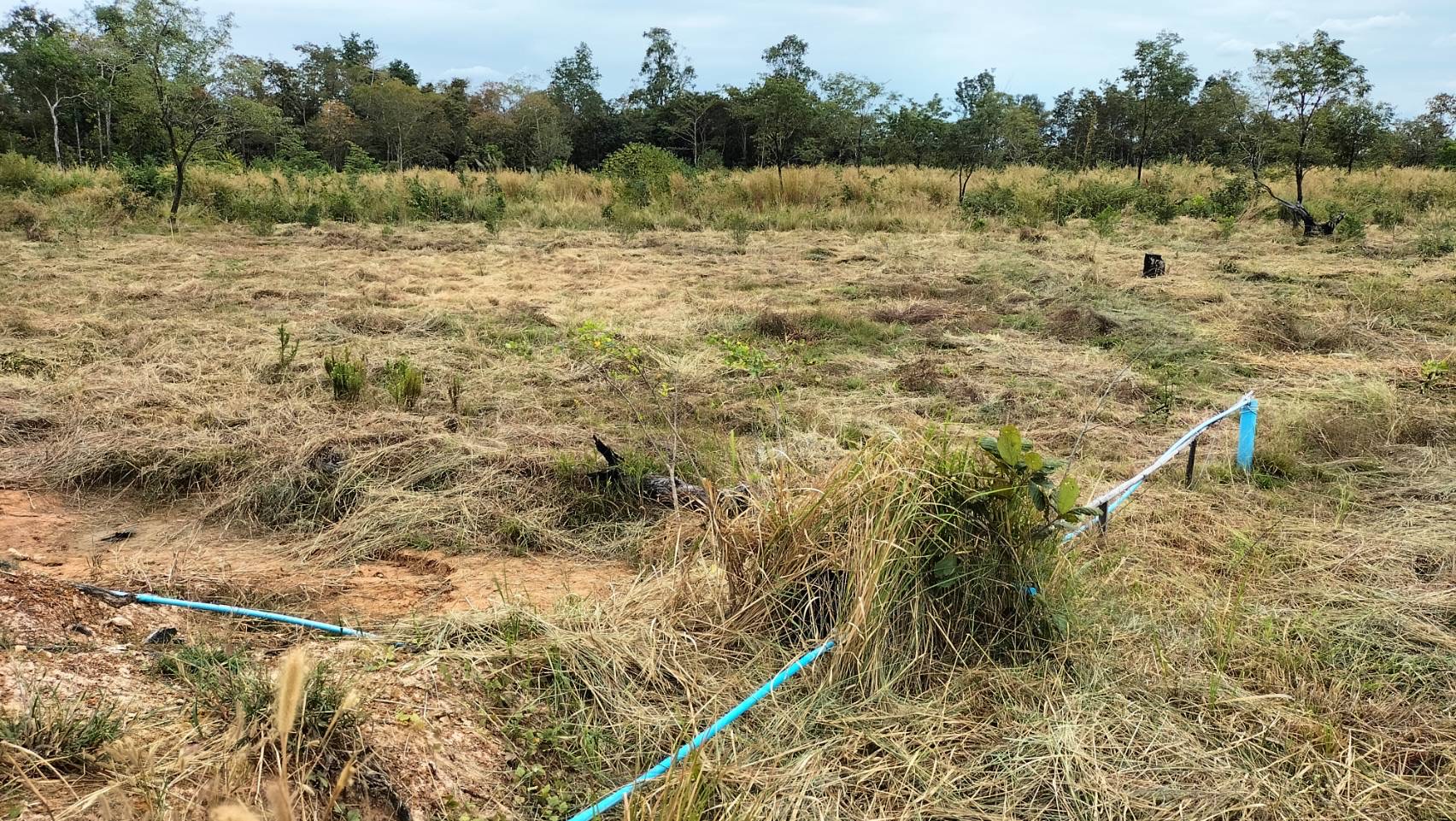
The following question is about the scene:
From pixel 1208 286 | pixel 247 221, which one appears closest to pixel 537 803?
pixel 1208 286

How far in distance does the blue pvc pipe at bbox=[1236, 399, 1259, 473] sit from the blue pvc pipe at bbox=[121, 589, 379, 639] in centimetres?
360

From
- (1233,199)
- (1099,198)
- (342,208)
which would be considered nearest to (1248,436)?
(1233,199)

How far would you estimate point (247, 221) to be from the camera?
12727mm

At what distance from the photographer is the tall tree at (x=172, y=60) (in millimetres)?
11305

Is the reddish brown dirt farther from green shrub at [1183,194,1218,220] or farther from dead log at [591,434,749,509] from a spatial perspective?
green shrub at [1183,194,1218,220]

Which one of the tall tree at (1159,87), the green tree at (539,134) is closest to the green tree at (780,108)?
the tall tree at (1159,87)

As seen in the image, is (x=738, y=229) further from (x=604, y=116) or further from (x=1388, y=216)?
(x=604, y=116)

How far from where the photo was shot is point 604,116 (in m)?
33.7

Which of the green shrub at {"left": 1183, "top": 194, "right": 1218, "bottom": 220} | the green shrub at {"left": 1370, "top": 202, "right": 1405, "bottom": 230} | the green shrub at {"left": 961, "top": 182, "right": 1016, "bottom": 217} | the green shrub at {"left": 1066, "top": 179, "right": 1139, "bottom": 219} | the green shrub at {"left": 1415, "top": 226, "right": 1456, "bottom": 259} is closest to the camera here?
the green shrub at {"left": 1415, "top": 226, "right": 1456, "bottom": 259}

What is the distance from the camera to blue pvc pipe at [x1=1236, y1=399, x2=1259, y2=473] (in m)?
3.75

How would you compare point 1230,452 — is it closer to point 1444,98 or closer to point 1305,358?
point 1305,358

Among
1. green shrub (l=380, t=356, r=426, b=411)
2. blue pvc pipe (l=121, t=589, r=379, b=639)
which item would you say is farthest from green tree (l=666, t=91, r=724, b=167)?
blue pvc pipe (l=121, t=589, r=379, b=639)

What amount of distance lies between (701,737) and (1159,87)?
18.2 m

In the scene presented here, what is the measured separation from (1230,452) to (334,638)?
3.95 metres
